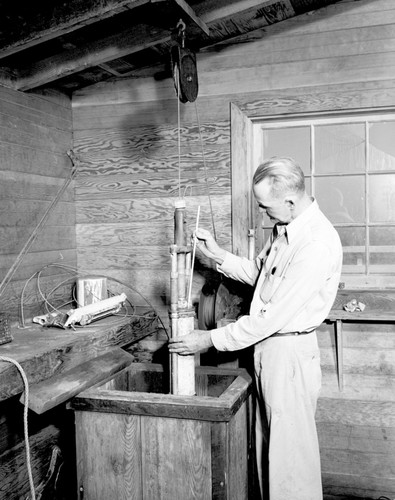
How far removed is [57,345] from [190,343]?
26.4 inches

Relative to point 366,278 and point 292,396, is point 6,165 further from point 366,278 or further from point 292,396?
point 366,278

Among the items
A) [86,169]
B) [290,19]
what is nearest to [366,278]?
[290,19]

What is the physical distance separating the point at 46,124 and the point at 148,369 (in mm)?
1734

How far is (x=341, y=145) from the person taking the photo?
11.7ft

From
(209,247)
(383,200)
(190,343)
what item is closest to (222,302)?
(209,247)

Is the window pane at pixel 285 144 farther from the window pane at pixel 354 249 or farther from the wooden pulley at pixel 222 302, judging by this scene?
the wooden pulley at pixel 222 302

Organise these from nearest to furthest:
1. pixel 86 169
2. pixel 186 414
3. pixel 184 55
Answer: pixel 186 414 < pixel 184 55 < pixel 86 169

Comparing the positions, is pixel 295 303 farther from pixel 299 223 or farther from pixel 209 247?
pixel 209 247

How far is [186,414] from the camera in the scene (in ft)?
7.86

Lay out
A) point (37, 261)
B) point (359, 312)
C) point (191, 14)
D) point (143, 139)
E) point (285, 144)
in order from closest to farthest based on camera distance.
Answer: point (191, 14) → point (359, 312) → point (37, 261) → point (285, 144) → point (143, 139)

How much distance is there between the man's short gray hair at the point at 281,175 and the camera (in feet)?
8.67

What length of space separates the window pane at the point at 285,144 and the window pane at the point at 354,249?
0.49m

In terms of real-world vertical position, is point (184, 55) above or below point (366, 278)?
above

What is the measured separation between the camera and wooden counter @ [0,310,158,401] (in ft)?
8.00
